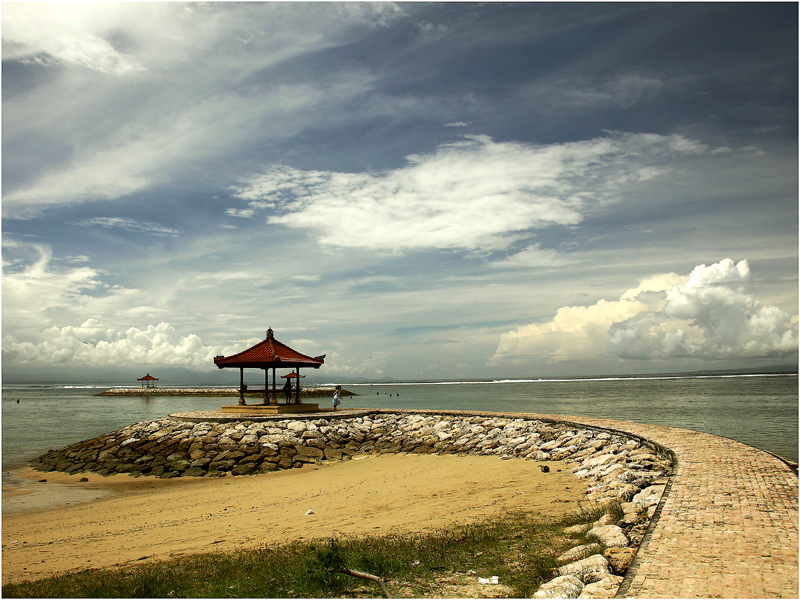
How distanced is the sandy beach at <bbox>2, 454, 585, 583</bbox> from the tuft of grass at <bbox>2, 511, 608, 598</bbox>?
893mm

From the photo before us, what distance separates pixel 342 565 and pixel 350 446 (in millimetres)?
13154

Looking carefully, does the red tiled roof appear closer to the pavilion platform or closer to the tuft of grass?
the pavilion platform

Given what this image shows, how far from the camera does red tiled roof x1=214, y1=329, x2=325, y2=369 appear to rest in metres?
20.9

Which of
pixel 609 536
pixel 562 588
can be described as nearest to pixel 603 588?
pixel 562 588

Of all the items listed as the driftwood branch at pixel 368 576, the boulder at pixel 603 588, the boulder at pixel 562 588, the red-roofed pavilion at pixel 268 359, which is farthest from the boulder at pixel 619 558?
the red-roofed pavilion at pixel 268 359

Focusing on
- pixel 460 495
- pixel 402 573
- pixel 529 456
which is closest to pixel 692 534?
pixel 402 573

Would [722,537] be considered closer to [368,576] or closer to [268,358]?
[368,576]

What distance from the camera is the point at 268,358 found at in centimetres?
2083

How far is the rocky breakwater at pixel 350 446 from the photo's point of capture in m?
11.6

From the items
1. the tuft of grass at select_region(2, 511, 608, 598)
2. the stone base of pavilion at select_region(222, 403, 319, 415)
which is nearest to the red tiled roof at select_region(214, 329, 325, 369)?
the stone base of pavilion at select_region(222, 403, 319, 415)

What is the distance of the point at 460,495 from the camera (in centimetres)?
1034

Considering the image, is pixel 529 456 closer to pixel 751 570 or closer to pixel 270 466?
pixel 270 466

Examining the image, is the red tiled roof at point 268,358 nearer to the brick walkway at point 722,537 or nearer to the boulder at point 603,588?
the brick walkway at point 722,537

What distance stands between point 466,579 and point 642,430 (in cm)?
1073
